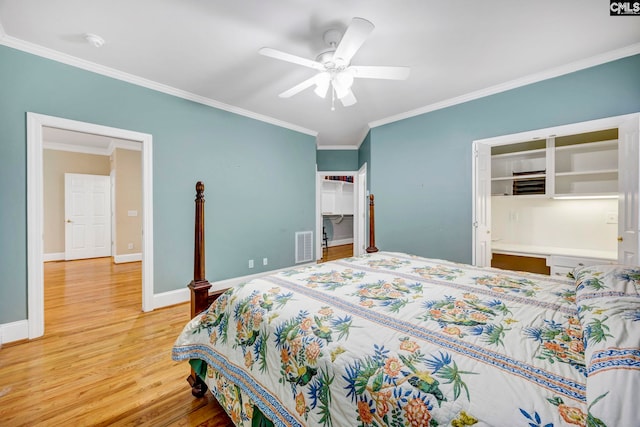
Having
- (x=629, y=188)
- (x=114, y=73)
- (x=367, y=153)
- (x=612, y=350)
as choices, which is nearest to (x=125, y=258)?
(x=114, y=73)

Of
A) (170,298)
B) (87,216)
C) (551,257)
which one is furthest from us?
(87,216)

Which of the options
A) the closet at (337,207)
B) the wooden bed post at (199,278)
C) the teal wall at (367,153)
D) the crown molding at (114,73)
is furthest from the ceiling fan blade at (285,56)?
Answer: the closet at (337,207)

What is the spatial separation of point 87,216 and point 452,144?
7.64 metres

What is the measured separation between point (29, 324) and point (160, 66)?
2.65 metres

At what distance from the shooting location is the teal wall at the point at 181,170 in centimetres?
225

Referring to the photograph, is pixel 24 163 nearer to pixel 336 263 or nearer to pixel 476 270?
pixel 336 263

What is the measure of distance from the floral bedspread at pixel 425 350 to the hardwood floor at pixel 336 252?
443 centimetres

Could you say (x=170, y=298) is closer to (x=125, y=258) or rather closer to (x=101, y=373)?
(x=101, y=373)

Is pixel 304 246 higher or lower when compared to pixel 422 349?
lower

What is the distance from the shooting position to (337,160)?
225 inches

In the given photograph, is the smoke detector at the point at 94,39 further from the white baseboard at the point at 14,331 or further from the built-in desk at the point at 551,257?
the built-in desk at the point at 551,257

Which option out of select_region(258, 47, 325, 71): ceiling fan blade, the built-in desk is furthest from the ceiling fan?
the built-in desk

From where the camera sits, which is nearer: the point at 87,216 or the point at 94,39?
the point at 94,39

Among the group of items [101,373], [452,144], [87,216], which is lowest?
[101,373]
